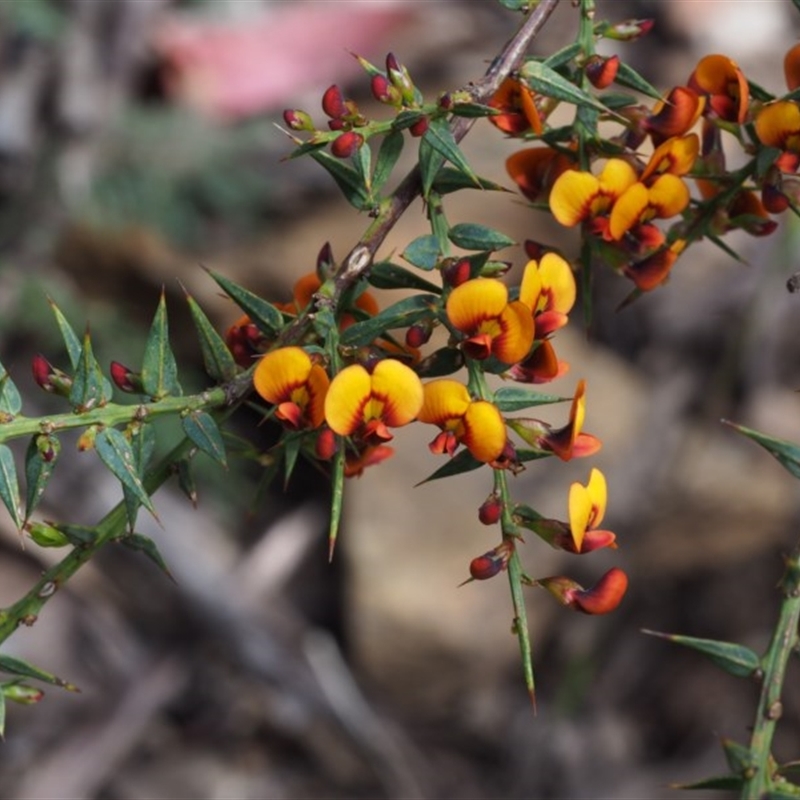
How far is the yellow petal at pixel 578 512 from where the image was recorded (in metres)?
0.81

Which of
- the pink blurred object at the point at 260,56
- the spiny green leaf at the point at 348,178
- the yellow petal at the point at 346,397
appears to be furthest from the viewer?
the pink blurred object at the point at 260,56

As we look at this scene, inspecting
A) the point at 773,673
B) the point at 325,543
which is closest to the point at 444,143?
the point at 773,673

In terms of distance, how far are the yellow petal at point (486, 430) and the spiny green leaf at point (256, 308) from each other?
14 cm

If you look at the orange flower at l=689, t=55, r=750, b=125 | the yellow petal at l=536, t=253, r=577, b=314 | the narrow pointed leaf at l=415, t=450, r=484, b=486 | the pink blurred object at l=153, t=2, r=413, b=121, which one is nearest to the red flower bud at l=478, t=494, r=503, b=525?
the narrow pointed leaf at l=415, t=450, r=484, b=486

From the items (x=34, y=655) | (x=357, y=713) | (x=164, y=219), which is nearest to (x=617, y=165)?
(x=357, y=713)

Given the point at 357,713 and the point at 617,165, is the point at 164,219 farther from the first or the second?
the point at 617,165

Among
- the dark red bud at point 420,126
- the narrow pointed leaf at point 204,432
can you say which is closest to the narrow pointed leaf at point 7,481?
the narrow pointed leaf at point 204,432

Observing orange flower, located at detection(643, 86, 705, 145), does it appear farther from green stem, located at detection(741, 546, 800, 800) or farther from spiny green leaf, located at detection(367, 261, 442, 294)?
green stem, located at detection(741, 546, 800, 800)

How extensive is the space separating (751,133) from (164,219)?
10.1 feet

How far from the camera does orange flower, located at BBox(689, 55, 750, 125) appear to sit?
93 cm

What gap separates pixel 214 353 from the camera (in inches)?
33.2

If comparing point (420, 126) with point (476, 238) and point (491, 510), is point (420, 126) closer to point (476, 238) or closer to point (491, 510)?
point (476, 238)

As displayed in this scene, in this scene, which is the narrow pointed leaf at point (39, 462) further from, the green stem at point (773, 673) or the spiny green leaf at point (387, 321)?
the green stem at point (773, 673)

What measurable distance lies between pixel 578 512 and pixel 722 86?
34 cm
